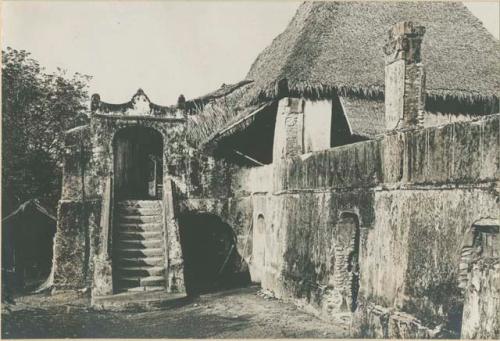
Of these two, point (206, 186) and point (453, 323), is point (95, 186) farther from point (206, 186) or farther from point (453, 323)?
point (453, 323)

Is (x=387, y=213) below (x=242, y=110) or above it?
below

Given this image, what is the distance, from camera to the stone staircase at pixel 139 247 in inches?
496

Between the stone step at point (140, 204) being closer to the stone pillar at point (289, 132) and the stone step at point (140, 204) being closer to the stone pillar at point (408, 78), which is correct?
the stone pillar at point (289, 132)

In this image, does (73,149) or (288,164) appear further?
(73,149)

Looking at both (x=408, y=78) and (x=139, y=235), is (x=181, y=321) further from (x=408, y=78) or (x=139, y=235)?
(x=408, y=78)

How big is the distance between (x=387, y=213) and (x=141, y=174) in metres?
12.4

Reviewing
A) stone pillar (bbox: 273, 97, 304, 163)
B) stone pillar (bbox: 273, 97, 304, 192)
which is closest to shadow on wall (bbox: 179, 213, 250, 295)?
stone pillar (bbox: 273, 97, 304, 192)

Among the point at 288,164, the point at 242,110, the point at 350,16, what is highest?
the point at 350,16

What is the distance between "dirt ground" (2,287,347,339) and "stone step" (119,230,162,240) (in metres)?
1.78

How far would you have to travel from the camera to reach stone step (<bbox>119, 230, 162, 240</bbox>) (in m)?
13.9

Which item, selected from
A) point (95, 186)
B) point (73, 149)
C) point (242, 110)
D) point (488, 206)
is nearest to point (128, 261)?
point (95, 186)

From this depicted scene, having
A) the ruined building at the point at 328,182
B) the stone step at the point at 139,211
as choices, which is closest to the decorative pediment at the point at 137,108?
the ruined building at the point at 328,182

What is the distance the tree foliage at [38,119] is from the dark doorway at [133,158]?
173 centimetres

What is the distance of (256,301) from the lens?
12.6 m
